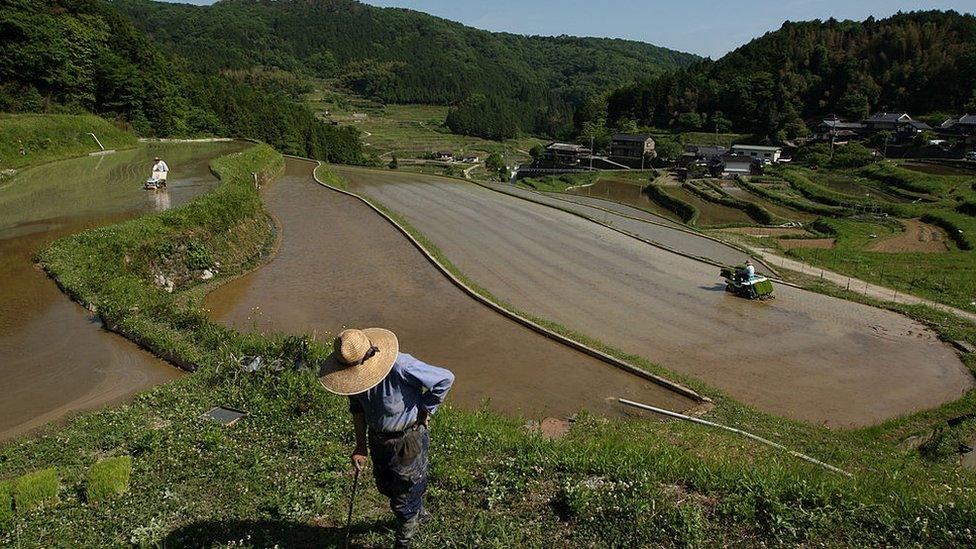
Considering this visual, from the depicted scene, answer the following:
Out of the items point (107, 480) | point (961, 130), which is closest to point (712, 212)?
point (961, 130)

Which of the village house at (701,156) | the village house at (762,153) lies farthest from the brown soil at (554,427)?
the village house at (762,153)

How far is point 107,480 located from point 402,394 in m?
3.23

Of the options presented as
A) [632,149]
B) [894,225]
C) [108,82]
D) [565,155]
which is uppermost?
[108,82]

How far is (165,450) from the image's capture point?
6.16 m

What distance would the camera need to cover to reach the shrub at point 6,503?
484 cm

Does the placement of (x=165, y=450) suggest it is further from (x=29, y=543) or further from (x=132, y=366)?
(x=132, y=366)

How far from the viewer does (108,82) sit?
4000 cm

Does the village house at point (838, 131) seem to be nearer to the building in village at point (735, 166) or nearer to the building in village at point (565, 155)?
the building in village at point (735, 166)

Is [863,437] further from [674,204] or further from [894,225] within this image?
[674,204]

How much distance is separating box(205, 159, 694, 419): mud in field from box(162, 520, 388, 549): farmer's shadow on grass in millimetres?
5078

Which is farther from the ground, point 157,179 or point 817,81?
point 817,81

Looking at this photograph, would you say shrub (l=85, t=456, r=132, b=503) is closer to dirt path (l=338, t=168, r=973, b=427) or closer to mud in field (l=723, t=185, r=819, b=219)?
dirt path (l=338, t=168, r=973, b=427)

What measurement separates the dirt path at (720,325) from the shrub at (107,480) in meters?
10.6

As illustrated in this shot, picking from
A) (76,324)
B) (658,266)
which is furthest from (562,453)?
(658,266)
